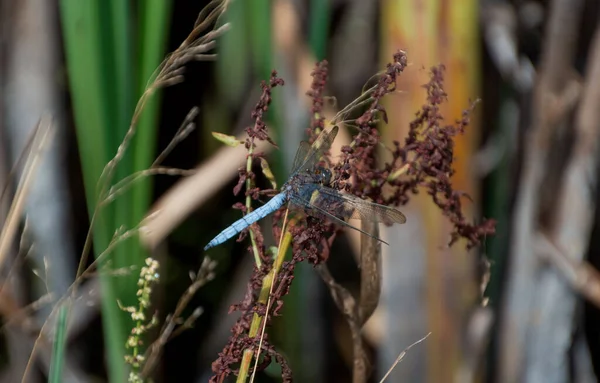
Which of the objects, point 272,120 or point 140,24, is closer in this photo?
point 140,24

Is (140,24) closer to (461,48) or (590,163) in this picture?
(461,48)

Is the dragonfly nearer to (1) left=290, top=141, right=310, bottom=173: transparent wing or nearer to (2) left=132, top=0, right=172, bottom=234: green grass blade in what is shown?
(1) left=290, top=141, right=310, bottom=173: transparent wing

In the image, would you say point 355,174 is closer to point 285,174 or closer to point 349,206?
point 349,206

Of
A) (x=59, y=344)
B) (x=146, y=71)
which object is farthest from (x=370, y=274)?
(x=146, y=71)

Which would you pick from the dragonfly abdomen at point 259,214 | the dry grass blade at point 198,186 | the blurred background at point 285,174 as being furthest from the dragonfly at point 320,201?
the dry grass blade at point 198,186

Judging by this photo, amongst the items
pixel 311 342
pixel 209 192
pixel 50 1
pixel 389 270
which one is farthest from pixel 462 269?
pixel 50 1

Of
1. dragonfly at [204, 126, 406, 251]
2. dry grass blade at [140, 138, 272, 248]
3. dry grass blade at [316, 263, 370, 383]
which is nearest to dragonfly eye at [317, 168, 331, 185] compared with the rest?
dragonfly at [204, 126, 406, 251]
